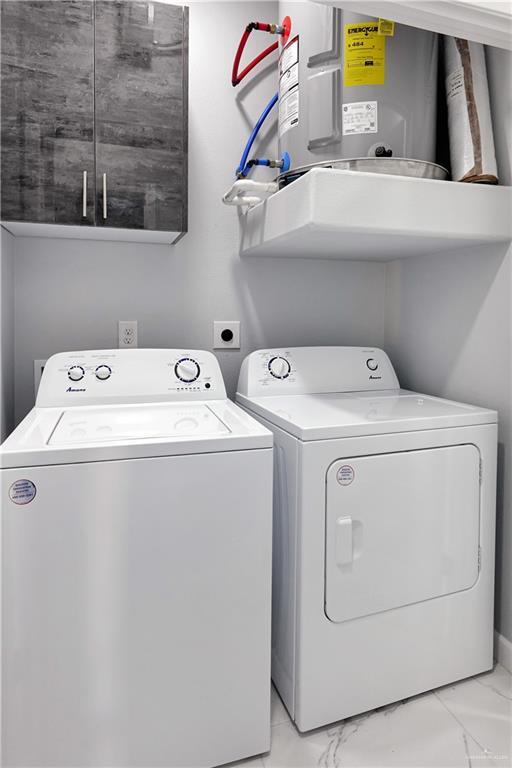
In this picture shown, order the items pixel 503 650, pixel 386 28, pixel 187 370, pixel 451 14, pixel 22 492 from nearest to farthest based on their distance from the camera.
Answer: pixel 22 492
pixel 451 14
pixel 386 28
pixel 503 650
pixel 187 370

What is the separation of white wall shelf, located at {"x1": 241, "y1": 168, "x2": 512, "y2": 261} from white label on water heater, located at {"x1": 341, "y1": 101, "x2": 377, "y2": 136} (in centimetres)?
20

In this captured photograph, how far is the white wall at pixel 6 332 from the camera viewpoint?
5.26 ft

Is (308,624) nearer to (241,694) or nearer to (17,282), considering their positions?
(241,694)

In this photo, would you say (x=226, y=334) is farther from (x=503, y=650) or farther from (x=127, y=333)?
(x=503, y=650)

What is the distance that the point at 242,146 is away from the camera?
199 centimetres

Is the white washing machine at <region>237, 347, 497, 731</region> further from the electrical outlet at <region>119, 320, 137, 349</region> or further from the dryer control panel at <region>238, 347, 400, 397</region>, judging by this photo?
the electrical outlet at <region>119, 320, 137, 349</region>

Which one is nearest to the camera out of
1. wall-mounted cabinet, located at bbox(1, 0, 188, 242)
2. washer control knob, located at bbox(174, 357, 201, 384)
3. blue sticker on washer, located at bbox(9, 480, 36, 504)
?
blue sticker on washer, located at bbox(9, 480, 36, 504)

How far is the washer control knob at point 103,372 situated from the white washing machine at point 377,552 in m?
0.51

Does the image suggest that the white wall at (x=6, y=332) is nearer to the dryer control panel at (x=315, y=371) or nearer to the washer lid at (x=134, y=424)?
the washer lid at (x=134, y=424)

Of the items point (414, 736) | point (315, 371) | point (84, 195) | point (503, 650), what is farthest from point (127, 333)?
point (503, 650)

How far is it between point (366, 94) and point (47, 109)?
916 mm

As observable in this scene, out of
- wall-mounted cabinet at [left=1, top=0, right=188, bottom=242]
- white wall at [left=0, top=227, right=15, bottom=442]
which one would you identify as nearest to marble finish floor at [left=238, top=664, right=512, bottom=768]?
white wall at [left=0, top=227, right=15, bottom=442]

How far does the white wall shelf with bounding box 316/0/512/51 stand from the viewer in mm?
1198

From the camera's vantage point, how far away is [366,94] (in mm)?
1487
